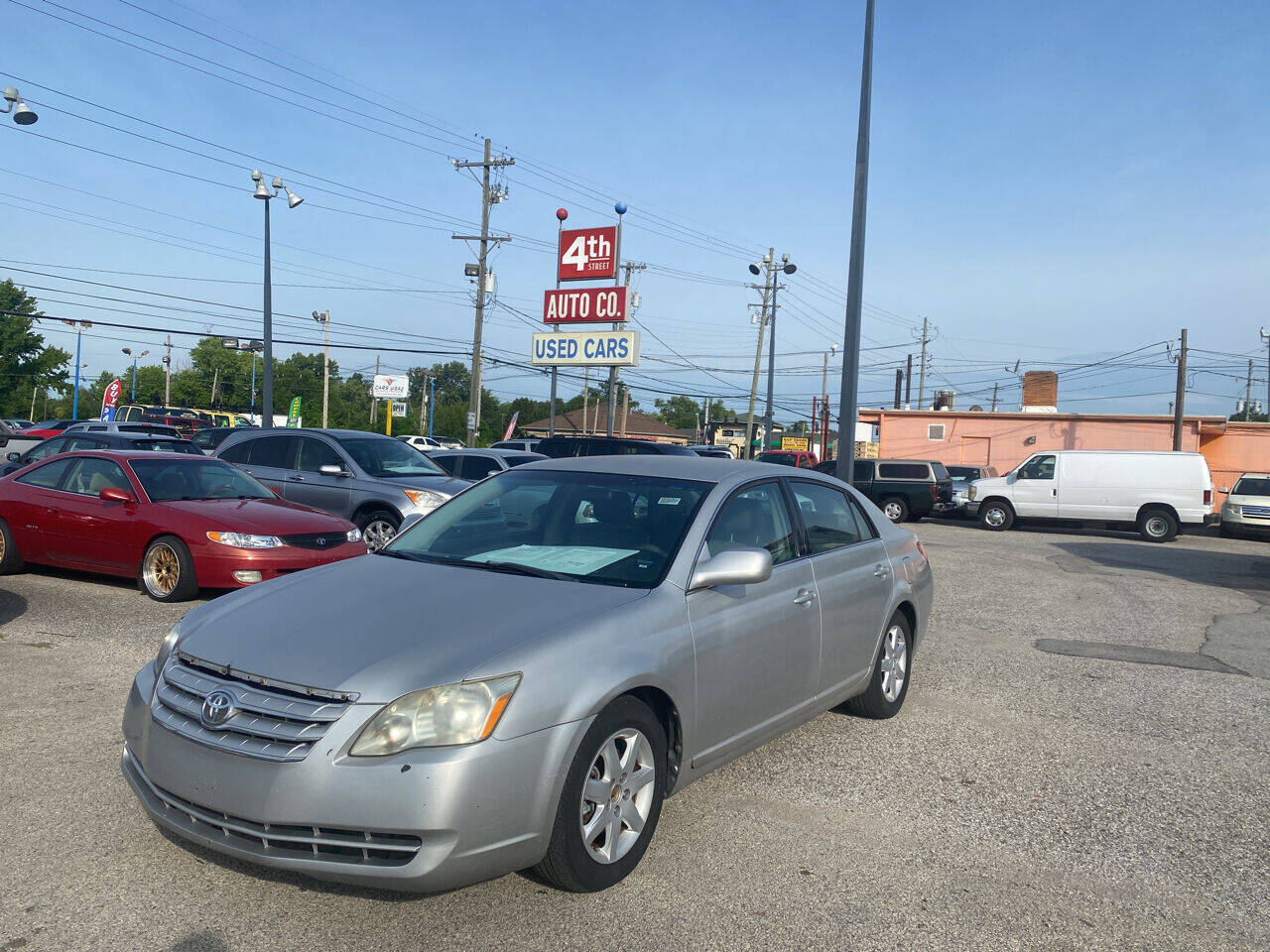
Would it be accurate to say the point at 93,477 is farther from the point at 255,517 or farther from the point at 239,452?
the point at 239,452

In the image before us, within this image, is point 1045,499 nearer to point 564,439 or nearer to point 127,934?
point 564,439

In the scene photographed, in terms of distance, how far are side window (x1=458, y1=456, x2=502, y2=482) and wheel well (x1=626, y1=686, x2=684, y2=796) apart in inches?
500

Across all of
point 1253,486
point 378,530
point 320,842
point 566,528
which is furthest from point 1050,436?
point 320,842

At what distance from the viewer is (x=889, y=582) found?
5.77m

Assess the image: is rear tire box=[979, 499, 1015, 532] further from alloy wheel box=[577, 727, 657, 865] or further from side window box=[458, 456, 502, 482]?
alloy wheel box=[577, 727, 657, 865]

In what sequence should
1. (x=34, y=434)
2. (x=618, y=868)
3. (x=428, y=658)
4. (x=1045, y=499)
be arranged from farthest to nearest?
(x=34, y=434), (x=1045, y=499), (x=618, y=868), (x=428, y=658)

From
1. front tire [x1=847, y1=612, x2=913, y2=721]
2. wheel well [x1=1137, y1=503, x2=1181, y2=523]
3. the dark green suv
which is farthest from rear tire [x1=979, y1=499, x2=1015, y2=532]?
front tire [x1=847, y1=612, x2=913, y2=721]

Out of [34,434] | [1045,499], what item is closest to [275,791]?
[1045,499]

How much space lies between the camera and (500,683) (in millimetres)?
3152

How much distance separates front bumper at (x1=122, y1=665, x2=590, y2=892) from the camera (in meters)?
2.95

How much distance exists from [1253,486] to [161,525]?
2392 centimetres

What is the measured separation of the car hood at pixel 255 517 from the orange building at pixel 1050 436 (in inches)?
1387

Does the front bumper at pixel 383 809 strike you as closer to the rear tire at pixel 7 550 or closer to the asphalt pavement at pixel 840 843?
the asphalt pavement at pixel 840 843

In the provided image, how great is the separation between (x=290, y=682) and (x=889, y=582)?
12.1ft
